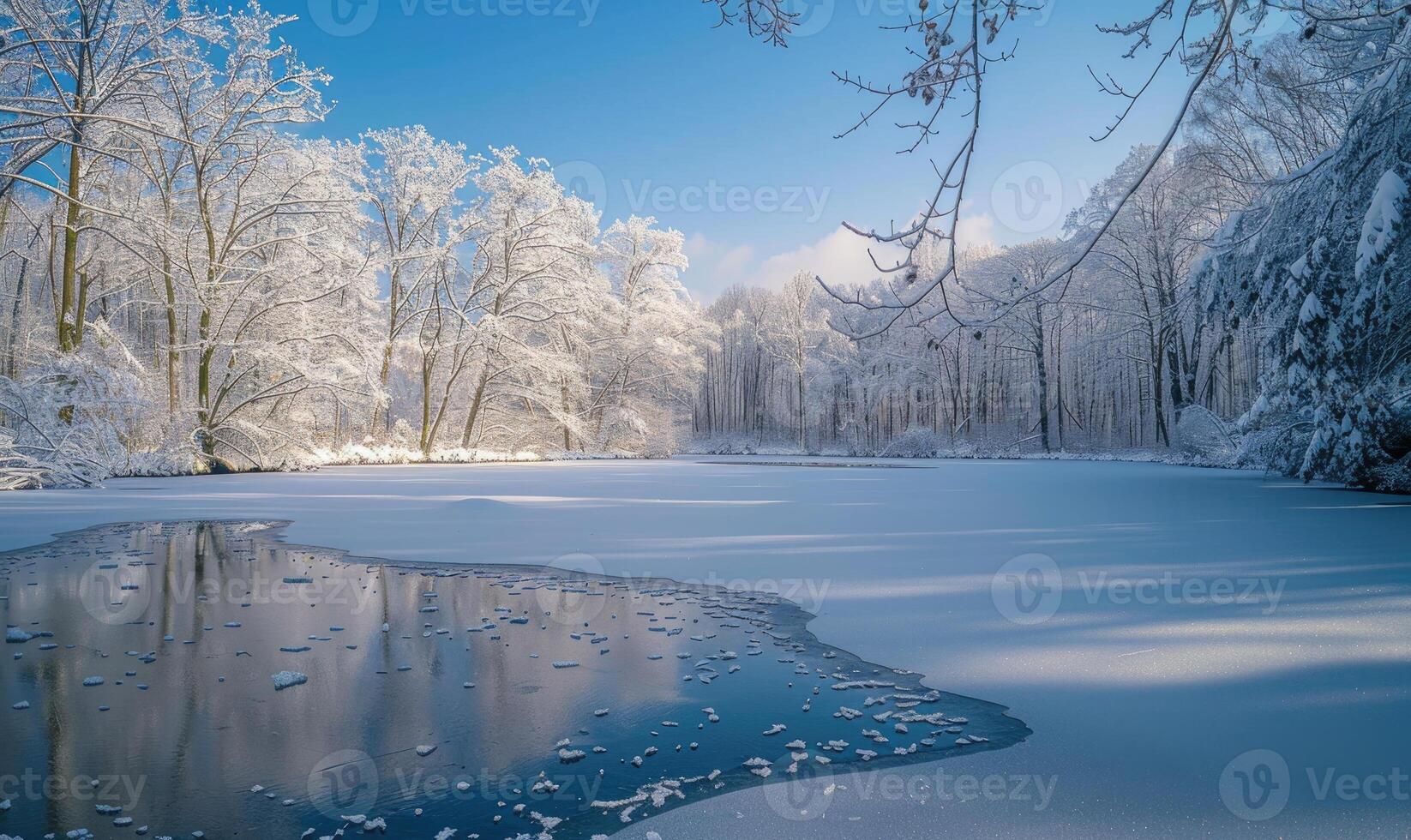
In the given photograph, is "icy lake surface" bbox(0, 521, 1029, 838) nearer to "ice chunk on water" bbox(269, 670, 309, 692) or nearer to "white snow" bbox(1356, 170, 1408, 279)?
"ice chunk on water" bbox(269, 670, 309, 692)

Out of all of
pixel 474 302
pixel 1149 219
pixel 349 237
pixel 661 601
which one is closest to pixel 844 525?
pixel 661 601

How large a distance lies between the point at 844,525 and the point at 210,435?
1278 cm

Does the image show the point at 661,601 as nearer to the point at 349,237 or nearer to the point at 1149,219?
the point at 349,237

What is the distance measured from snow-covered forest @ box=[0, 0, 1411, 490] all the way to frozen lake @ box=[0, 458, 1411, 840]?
1139 mm

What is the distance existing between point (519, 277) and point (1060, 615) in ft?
61.5

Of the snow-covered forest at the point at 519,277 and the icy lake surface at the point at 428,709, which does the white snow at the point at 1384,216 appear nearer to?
the snow-covered forest at the point at 519,277

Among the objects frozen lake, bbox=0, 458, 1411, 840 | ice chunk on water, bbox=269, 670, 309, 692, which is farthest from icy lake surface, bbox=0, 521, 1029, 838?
frozen lake, bbox=0, 458, 1411, 840

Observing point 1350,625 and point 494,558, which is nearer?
point 1350,625

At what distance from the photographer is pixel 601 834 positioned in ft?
5.04

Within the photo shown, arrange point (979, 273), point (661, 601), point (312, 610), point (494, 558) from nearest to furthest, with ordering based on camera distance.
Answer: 1. point (312, 610)
2. point (661, 601)
3. point (494, 558)
4. point (979, 273)

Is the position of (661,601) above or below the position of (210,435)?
below

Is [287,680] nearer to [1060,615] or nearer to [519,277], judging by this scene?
[1060,615]

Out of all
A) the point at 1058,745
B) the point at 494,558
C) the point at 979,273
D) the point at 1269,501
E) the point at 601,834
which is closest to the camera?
the point at 601,834

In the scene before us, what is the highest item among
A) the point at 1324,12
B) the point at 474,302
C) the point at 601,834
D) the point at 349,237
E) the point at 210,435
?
the point at 349,237
